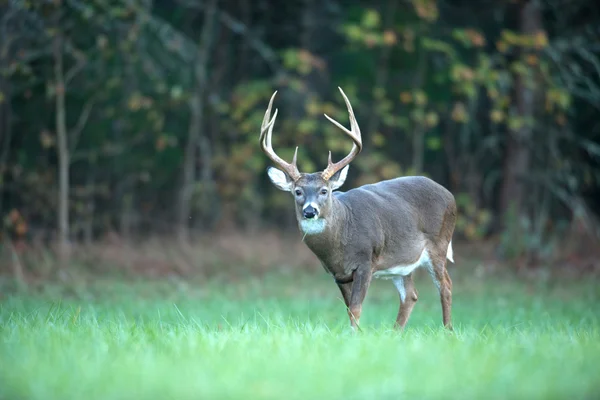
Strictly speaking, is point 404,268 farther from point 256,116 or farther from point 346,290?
point 256,116

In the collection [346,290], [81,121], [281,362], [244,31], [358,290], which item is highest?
[244,31]

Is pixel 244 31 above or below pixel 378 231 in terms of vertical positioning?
above

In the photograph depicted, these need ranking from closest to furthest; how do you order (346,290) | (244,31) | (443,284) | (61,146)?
(346,290)
(443,284)
(61,146)
(244,31)

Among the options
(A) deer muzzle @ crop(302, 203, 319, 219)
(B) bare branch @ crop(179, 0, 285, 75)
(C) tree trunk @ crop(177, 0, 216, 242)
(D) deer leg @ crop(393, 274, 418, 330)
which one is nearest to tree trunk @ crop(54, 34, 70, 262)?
(C) tree trunk @ crop(177, 0, 216, 242)

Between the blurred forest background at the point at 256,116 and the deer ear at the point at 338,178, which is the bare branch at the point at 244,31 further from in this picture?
the deer ear at the point at 338,178

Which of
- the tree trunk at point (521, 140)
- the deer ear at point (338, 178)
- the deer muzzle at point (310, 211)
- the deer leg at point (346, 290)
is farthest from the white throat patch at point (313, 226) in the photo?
the tree trunk at point (521, 140)

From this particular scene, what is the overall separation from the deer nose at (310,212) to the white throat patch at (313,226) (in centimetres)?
16

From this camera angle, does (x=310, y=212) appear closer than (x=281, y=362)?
No

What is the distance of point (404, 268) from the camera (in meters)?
8.09

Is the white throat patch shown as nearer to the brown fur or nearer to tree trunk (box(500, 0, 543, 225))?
the brown fur

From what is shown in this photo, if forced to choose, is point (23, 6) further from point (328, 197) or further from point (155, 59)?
point (328, 197)

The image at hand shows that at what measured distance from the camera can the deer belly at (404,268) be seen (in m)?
8.01

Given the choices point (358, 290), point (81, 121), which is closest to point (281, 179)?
point (358, 290)

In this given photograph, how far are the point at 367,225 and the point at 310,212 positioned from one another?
69 centimetres
